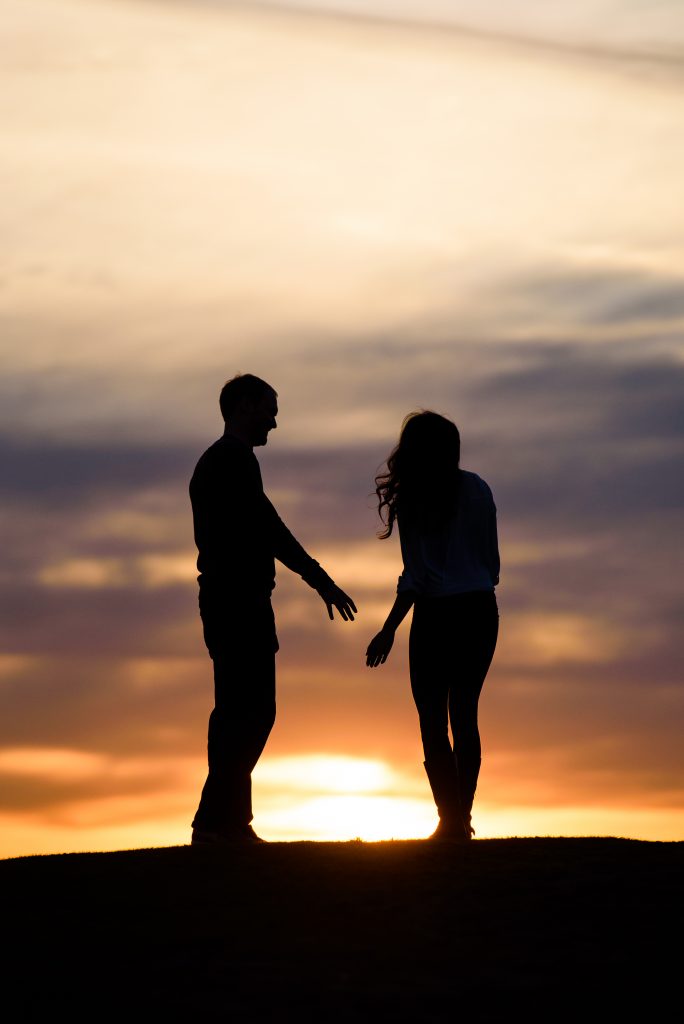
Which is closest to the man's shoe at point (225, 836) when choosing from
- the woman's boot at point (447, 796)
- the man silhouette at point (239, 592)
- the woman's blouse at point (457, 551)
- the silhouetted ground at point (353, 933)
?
the man silhouette at point (239, 592)

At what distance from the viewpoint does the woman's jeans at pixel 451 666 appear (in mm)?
9719

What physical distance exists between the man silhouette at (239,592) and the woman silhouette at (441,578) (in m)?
1.16

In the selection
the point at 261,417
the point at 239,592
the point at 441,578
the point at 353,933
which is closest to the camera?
the point at 353,933

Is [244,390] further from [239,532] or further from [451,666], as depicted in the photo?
[451,666]

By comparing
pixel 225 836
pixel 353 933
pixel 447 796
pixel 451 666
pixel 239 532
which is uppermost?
pixel 239 532

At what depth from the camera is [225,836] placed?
1086 centimetres

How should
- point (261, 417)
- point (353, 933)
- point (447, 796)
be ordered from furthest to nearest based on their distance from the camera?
point (261, 417)
point (447, 796)
point (353, 933)

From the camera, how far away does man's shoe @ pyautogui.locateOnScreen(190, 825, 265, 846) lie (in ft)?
35.4

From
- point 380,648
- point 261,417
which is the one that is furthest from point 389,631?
point 261,417

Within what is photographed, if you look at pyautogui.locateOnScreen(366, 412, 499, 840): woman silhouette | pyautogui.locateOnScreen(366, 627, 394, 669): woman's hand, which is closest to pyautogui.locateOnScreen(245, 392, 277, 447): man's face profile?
pyautogui.locateOnScreen(366, 412, 499, 840): woman silhouette

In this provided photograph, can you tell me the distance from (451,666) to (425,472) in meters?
1.27

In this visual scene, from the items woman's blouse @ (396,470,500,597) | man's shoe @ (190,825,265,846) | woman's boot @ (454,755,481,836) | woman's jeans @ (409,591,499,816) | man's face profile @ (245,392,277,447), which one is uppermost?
man's face profile @ (245,392,277,447)

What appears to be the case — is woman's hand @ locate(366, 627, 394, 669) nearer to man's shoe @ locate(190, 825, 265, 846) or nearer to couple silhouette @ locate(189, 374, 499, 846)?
couple silhouette @ locate(189, 374, 499, 846)

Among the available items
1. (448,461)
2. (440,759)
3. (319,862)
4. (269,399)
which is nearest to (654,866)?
(440,759)
